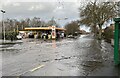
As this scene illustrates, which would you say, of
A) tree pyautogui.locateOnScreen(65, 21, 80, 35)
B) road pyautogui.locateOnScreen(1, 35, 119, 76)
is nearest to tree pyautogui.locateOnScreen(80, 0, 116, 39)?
road pyautogui.locateOnScreen(1, 35, 119, 76)

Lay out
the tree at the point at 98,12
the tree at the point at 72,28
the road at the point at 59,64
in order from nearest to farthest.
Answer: the road at the point at 59,64 < the tree at the point at 98,12 < the tree at the point at 72,28

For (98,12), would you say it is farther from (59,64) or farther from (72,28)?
(59,64)

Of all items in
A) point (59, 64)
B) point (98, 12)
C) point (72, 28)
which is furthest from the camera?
point (72, 28)

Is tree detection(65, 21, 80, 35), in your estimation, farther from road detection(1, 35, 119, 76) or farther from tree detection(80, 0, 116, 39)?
road detection(1, 35, 119, 76)

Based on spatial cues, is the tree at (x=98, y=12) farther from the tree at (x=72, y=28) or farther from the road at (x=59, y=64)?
the tree at (x=72, y=28)

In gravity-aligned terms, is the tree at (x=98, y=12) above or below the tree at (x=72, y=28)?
above

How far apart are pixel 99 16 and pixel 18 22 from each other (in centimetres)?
6732

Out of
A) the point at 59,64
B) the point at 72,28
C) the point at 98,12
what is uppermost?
the point at 98,12

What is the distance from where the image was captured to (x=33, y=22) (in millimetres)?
138500

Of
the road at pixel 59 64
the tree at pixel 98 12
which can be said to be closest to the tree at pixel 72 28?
the tree at pixel 98 12

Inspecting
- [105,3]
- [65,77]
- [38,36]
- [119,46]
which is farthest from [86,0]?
[65,77]

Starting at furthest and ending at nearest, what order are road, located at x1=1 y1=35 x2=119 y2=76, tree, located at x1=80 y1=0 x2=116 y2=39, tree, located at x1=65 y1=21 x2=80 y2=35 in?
tree, located at x1=65 y1=21 x2=80 y2=35 → tree, located at x1=80 y1=0 x2=116 y2=39 → road, located at x1=1 y1=35 x2=119 y2=76

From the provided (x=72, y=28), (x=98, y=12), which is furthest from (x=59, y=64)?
(x=72, y=28)

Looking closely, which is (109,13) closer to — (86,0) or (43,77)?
(86,0)
